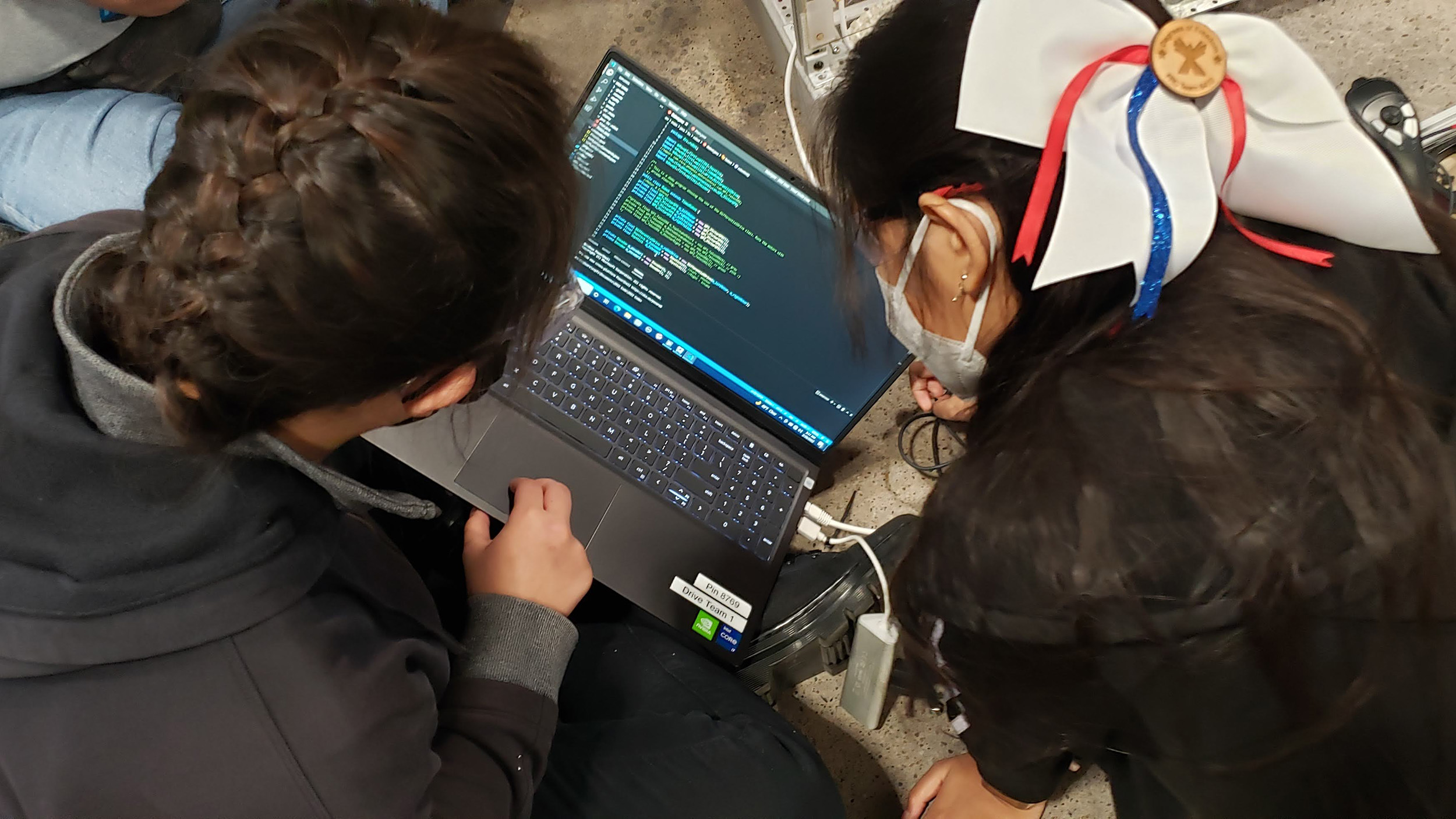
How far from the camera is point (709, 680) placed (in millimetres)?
845

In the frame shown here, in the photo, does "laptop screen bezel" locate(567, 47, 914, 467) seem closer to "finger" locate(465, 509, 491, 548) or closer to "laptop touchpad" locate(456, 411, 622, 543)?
"laptop touchpad" locate(456, 411, 622, 543)

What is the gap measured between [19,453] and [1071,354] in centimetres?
62

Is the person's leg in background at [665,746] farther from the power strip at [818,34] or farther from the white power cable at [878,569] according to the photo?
the power strip at [818,34]

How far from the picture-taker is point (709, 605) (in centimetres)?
84

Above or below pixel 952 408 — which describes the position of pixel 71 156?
below

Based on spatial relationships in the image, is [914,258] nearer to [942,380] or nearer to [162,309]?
[942,380]

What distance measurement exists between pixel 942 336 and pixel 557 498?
15.7 inches

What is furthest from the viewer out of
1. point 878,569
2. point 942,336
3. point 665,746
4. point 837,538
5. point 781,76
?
point 781,76

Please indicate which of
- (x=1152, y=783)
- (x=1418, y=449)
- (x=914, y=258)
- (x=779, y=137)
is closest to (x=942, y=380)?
(x=914, y=258)

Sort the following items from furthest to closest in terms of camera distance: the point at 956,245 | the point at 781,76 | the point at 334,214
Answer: the point at 781,76
the point at 956,245
the point at 334,214

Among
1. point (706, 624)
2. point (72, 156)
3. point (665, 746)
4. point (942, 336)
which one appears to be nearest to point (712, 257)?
point (942, 336)

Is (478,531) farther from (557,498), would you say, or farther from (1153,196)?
(1153,196)

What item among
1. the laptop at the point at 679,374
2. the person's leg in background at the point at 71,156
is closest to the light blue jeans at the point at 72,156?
the person's leg in background at the point at 71,156

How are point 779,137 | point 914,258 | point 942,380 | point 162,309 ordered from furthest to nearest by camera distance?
point 779,137
point 942,380
point 914,258
point 162,309
